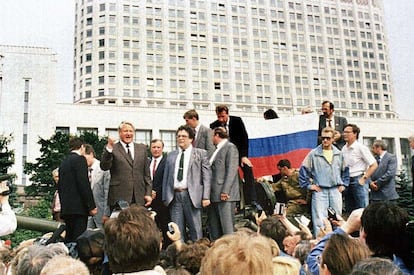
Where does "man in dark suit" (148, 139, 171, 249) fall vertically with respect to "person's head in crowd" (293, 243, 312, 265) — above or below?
above

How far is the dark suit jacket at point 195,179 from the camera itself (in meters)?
7.39

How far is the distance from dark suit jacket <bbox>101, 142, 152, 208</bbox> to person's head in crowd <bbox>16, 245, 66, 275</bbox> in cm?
394

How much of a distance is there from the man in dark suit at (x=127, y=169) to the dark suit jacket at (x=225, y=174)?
914 millimetres

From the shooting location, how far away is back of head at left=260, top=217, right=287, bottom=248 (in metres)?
4.87

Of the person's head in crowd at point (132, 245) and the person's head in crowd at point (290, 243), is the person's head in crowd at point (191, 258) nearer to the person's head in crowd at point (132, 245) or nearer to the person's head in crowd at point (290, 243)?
the person's head in crowd at point (290, 243)

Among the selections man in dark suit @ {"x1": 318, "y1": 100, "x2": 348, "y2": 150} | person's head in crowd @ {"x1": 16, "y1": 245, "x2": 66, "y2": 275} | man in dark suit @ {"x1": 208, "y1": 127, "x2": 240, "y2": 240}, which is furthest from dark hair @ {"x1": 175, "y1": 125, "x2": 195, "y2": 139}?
person's head in crowd @ {"x1": 16, "y1": 245, "x2": 66, "y2": 275}

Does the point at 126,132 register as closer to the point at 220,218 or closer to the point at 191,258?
the point at 220,218

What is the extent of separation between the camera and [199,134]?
841 centimetres

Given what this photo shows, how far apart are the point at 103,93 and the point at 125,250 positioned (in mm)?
83473

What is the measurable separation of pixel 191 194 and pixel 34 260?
416cm

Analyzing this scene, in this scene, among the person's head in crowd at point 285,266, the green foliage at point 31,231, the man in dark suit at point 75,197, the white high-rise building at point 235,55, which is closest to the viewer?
the person's head in crowd at point 285,266

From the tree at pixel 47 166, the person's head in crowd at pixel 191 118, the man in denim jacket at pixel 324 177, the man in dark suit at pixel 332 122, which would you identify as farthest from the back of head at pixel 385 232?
the tree at pixel 47 166

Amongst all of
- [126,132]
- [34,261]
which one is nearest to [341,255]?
[34,261]

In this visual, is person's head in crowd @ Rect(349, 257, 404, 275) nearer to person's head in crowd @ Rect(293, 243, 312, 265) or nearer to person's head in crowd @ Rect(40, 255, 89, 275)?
person's head in crowd @ Rect(40, 255, 89, 275)
